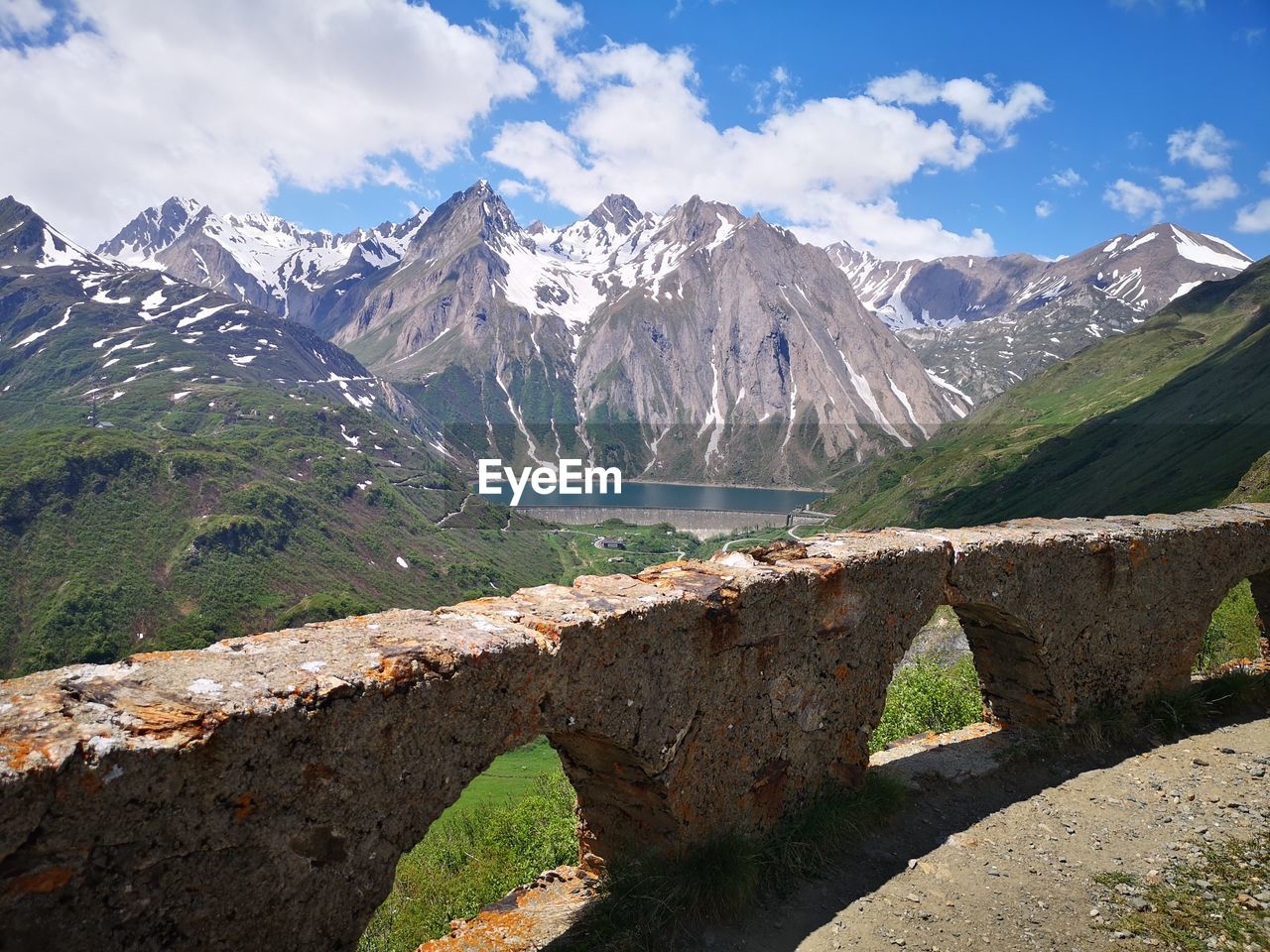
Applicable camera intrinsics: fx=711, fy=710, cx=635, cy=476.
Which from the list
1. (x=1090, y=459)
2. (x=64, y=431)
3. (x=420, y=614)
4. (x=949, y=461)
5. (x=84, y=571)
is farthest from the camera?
(x=949, y=461)

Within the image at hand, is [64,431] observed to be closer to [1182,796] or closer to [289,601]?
[289,601]

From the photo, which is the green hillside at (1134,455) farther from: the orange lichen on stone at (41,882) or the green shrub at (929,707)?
the orange lichen on stone at (41,882)

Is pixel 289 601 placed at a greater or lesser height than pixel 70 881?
lesser

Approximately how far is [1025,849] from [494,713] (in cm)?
609

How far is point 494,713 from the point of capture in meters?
5.36

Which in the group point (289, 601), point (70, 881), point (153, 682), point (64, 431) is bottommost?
point (289, 601)

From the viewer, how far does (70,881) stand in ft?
11.6

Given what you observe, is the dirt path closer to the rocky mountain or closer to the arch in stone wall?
the arch in stone wall

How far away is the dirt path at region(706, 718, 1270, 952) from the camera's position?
628 centimetres

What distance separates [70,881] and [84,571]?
139634mm

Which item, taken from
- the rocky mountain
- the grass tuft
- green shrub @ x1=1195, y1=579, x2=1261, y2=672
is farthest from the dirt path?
the rocky mountain

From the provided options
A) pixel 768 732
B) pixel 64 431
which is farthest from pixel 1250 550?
pixel 64 431

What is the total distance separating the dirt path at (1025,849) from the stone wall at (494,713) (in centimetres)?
95

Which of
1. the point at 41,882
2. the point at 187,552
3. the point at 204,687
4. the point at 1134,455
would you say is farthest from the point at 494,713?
the point at 1134,455
